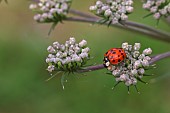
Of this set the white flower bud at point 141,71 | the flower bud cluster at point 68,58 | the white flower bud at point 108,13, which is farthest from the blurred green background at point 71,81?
the white flower bud at point 141,71

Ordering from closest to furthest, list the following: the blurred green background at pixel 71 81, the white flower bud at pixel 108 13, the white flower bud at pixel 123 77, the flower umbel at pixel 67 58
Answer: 1. the white flower bud at pixel 123 77
2. the flower umbel at pixel 67 58
3. the white flower bud at pixel 108 13
4. the blurred green background at pixel 71 81

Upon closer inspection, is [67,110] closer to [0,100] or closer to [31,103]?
[31,103]

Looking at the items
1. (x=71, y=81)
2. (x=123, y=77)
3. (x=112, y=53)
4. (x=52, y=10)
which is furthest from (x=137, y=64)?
(x=71, y=81)

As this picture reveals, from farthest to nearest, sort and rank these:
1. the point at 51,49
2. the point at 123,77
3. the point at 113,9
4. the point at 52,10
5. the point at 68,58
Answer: the point at 52,10, the point at 113,9, the point at 51,49, the point at 68,58, the point at 123,77

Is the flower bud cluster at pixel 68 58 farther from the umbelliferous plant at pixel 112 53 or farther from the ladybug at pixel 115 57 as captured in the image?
the ladybug at pixel 115 57

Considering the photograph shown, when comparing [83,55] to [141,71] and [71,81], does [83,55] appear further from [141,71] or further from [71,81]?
[71,81]

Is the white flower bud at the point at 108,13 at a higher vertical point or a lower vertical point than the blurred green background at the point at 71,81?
higher

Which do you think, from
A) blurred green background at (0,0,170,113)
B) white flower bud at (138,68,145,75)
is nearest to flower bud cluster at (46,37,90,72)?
white flower bud at (138,68,145,75)
